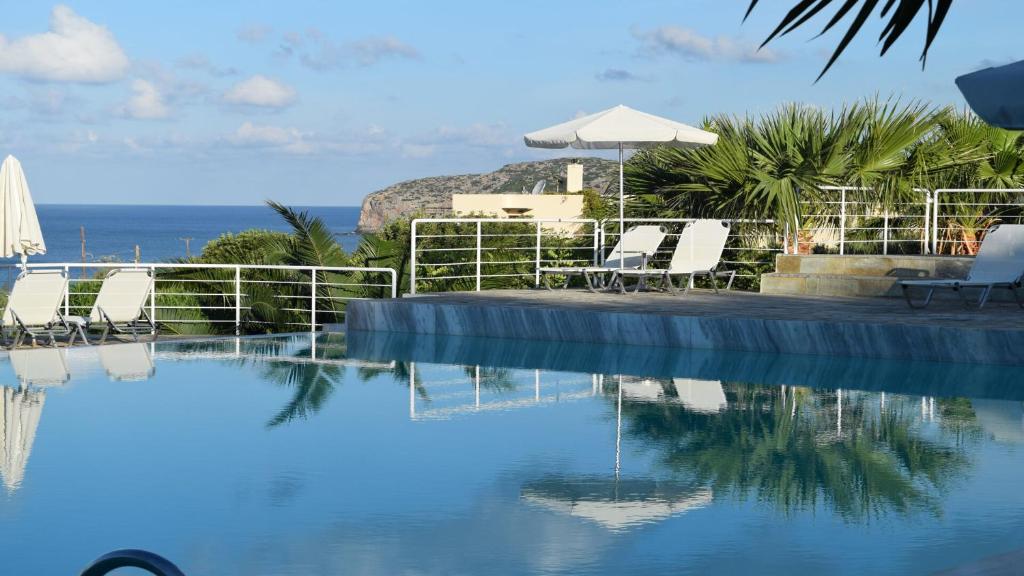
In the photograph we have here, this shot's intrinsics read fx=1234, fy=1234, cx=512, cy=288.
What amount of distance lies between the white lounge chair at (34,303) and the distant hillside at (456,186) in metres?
65.5

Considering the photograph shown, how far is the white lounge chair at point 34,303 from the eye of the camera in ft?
38.0

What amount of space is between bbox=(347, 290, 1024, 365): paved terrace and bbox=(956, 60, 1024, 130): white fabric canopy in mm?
6444

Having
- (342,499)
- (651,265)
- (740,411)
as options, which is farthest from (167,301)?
(342,499)

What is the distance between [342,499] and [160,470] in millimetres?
1183

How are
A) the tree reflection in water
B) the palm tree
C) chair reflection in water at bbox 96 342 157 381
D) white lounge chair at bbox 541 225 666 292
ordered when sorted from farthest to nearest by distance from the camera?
white lounge chair at bbox 541 225 666 292 < chair reflection in water at bbox 96 342 157 381 < the tree reflection in water < the palm tree

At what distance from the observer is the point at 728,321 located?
412 inches

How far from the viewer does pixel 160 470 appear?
19.8 feet

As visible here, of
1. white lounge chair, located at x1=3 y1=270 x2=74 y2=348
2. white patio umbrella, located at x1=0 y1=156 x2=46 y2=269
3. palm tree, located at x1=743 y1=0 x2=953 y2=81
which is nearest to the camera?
palm tree, located at x1=743 y1=0 x2=953 y2=81

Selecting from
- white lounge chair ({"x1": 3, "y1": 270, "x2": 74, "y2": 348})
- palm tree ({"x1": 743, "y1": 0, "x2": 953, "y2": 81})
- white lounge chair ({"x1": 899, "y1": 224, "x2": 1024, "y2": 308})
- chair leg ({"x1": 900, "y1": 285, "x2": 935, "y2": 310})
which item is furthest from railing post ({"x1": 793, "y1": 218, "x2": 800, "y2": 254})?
palm tree ({"x1": 743, "y1": 0, "x2": 953, "y2": 81})

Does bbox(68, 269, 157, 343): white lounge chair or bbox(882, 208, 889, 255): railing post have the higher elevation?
bbox(882, 208, 889, 255): railing post

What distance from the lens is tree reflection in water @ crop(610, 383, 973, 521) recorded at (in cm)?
554

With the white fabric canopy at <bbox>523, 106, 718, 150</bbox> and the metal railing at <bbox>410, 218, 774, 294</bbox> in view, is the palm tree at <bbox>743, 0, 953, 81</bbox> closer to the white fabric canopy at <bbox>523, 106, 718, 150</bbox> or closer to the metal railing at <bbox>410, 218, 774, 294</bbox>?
the white fabric canopy at <bbox>523, 106, 718, 150</bbox>

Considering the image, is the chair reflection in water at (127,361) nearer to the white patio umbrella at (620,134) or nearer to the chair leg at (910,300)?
the white patio umbrella at (620,134)

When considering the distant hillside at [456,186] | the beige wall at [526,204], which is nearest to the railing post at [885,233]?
the beige wall at [526,204]
